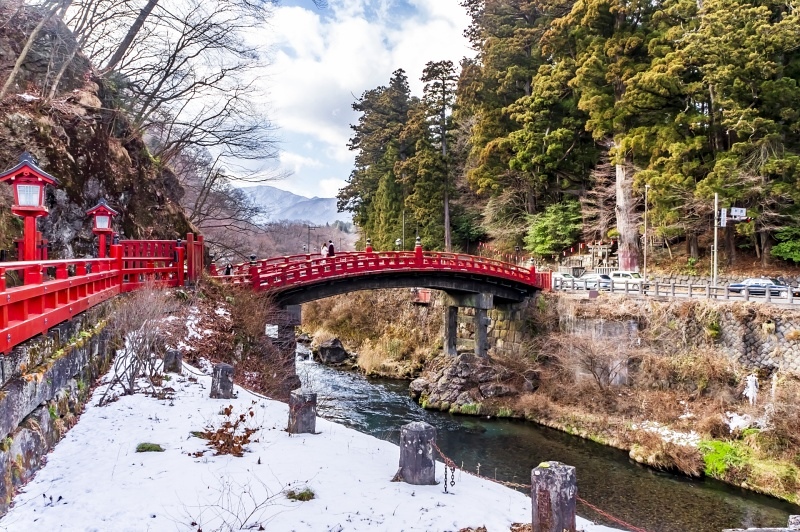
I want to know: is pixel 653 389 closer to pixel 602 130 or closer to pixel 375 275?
pixel 375 275

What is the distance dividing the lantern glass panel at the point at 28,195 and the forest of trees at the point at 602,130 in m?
25.1

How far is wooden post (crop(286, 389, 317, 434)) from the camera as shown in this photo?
25.1 ft

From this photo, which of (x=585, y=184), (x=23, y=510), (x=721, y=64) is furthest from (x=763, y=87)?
(x=23, y=510)

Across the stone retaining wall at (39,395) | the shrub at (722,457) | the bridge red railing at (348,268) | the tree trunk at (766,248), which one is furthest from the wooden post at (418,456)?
the tree trunk at (766,248)

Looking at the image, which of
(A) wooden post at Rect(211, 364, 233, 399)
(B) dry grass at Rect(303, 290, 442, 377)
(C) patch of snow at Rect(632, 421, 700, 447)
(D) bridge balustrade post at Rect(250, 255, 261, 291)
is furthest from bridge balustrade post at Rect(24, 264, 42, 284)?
(B) dry grass at Rect(303, 290, 442, 377)

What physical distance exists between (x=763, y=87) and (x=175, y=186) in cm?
2691

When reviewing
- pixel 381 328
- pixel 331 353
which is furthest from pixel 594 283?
pixel 331 353

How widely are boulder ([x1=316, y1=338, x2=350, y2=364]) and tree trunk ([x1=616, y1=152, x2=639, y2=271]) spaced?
59.0ft

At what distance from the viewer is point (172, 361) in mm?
10008

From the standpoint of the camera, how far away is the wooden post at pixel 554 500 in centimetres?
511

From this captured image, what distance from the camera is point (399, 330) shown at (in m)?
33.4

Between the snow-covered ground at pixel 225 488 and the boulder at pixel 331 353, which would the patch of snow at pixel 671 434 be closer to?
the snow-covered ground at pixel 225 488

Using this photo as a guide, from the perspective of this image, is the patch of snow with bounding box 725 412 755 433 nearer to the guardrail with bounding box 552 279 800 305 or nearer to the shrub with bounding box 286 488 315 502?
the guardrail with bounding box 552 279 800 305

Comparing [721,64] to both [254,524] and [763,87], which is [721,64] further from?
[254,524]
